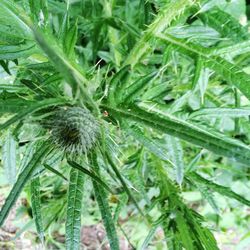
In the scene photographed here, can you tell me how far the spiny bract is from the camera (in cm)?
92

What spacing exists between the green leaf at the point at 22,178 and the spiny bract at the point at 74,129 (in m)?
0.04

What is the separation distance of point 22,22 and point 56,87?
151 millimetres

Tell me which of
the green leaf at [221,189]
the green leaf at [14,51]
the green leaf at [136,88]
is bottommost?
the green leaf at [221,189]

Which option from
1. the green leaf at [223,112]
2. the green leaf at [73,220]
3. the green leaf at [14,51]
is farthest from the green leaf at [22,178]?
the green leaf at [223,112]

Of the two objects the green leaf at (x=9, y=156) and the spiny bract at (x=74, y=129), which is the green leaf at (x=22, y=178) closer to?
the spiny bract at (x=74, y=129)

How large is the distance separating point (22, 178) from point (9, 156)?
24cm

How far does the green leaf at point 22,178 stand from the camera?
0.92 meters

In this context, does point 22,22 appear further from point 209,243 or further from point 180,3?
point 209,243

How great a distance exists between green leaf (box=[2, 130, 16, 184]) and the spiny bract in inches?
8.3

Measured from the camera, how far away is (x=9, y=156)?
116 centimetres

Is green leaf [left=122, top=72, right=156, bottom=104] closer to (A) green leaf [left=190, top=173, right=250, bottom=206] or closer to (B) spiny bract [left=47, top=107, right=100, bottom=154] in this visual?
(B) spiny bract [left=47, top=107, right=100, bottom=154]

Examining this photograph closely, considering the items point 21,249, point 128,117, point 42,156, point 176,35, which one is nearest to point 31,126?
point 42,156

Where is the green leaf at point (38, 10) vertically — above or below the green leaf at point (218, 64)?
above

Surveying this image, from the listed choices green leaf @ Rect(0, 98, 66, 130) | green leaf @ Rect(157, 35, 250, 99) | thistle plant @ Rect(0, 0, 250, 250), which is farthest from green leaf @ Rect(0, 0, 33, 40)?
green leaf @ Rect(157, 35, 250, 99)
